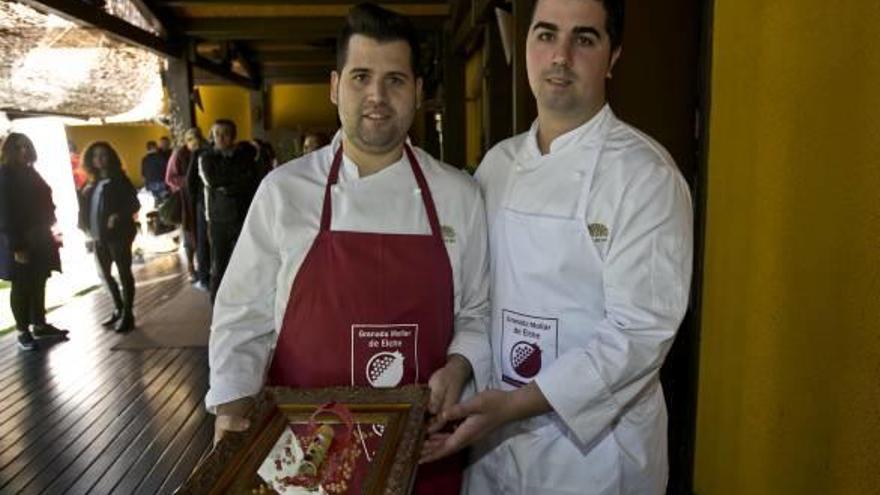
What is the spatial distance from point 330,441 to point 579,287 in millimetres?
575

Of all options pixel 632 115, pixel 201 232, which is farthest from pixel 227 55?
pixel 632 115

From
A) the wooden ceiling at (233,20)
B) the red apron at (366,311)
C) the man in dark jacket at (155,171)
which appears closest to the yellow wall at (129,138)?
the man in dark jacket at (155,171)

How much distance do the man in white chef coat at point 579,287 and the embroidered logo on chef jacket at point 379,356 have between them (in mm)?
169

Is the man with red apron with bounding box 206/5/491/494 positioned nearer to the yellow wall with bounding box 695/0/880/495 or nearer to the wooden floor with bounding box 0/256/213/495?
the yellow wall with bounding box 695/0/880/495

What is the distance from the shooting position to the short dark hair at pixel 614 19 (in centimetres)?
145

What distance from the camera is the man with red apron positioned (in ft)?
4.85

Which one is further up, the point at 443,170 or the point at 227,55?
the point at 227,55

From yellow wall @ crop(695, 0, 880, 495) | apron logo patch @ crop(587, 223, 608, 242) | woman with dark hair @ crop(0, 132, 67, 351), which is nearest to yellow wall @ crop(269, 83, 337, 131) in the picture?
woman with dark hair @ crop(0, 132, 67, 351)

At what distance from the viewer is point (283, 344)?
5.02ft

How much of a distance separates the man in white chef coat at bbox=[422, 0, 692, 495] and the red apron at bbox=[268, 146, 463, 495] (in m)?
0.16

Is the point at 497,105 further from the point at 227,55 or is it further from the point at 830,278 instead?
the point at 227,55

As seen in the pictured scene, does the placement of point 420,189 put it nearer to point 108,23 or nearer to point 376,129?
point 376,129

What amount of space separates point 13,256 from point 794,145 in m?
5.82

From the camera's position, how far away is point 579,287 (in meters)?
1.43
